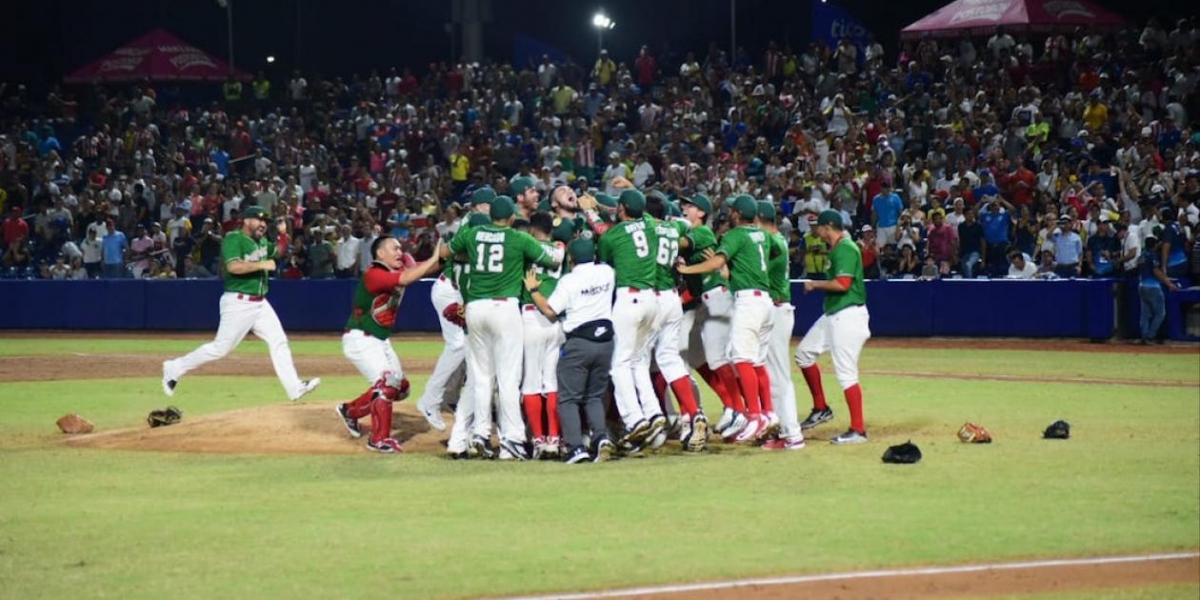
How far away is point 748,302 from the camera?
14.1 meters

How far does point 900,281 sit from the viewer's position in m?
26.5

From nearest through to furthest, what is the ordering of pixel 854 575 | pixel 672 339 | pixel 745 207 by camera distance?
1. pixel 854 575
2. pixel 672 339
3. pixel 745 207

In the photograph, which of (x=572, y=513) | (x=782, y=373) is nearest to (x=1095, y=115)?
(x=782, y=373)

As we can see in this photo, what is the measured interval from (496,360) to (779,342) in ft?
8.80

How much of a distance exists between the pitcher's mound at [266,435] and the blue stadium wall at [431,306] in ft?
41.1

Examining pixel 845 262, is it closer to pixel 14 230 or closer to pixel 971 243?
pixel 971 243

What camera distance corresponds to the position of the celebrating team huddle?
522 inches

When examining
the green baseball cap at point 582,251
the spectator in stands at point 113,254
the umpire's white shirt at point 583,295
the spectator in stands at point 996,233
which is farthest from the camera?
the spectator in stands at point 113,254

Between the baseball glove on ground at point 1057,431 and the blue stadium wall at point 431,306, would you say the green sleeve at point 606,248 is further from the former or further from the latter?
the blue stadium wall at point 431,306

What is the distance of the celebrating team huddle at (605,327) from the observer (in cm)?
1326

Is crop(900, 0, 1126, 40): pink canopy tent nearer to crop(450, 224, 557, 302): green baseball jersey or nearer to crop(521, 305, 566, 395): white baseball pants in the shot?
crop(521, 305, 566, 395): white baseball pants

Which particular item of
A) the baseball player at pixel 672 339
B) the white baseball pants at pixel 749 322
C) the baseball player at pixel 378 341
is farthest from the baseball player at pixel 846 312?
the baseball player at pixel 378 341

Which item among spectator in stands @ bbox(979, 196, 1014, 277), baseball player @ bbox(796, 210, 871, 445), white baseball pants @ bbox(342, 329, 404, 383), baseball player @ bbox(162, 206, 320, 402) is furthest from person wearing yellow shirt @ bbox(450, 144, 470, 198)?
baseball player @ bbox(796, 210, 871, 445)

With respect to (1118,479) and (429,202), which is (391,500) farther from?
(429,202)
